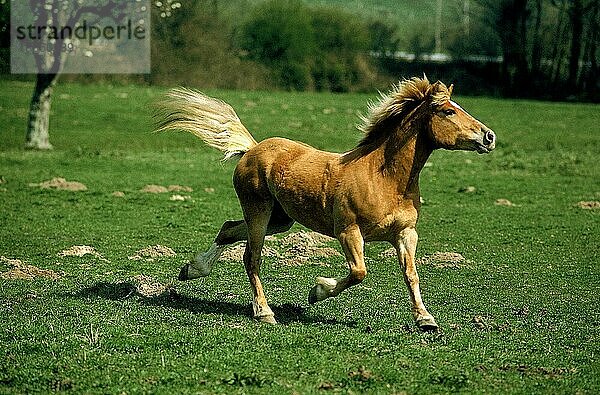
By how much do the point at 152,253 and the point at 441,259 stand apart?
4353 mm

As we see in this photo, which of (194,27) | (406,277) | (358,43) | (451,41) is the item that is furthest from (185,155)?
(451,41)

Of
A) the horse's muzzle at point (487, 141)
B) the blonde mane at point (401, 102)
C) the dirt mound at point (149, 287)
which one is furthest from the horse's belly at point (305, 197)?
the dirt mound at point (149, 287)

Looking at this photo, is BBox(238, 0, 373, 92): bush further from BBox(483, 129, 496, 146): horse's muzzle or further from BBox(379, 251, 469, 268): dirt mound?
BBox(483, 129, 496, 146): horse's muzzle

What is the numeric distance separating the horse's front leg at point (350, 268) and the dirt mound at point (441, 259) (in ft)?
14.5

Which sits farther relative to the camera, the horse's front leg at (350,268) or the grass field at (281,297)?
the horse's front leg at (350,268)

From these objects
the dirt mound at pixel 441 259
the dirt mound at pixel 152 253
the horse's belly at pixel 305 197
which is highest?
the horse's belly at pixel 305 197

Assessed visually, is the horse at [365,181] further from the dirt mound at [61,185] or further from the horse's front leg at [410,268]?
the dirt mound at [61,185]

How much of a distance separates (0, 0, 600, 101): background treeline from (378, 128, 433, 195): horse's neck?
1631 inches

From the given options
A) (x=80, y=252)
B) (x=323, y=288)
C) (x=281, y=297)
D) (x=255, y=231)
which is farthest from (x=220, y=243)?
(x=80, y=252)

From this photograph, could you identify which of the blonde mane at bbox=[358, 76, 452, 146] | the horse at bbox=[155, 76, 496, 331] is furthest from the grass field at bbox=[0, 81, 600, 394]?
the blonde mane at bbox=[358, 76, 452, 146]

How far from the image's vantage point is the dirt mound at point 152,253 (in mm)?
14602

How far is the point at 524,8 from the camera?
2464 inches

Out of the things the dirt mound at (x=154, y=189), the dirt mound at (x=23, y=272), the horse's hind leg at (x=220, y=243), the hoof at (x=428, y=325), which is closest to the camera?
the hoof at (x=428, y=325)

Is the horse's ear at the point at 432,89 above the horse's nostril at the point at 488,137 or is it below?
above
